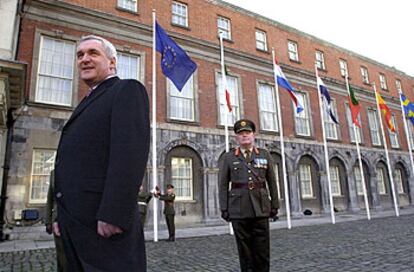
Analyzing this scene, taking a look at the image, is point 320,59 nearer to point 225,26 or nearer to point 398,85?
point 225,26

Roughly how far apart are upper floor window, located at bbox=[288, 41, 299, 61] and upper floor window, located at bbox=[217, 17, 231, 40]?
5.07 metres

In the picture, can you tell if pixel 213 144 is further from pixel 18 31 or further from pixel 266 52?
pixel 18 31

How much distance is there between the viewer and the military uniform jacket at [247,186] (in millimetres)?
3789

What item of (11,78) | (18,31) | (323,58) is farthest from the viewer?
(323,58)

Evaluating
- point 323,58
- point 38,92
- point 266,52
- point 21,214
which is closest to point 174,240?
point 21,214

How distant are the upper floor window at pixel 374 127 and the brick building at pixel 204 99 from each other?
124 mm

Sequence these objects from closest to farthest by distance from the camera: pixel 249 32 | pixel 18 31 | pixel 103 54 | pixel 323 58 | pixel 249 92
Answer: pixel 103 54 < pixel 18 31 < pixel 249 92 < pixel 249 32 < pixel 323 58

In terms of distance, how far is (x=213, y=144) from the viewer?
14.7 metres

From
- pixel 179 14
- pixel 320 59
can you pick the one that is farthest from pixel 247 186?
pixel 320 59

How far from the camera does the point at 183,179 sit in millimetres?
13789

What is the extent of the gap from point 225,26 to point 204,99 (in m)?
5.29

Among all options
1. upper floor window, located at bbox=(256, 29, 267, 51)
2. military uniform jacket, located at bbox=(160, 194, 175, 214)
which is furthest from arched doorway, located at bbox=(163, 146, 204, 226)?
upper floor window, located at bbox=(256, 29, 267, 51)

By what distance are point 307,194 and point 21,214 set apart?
14883 mm

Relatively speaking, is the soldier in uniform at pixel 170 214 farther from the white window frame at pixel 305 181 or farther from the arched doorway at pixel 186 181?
the white window frame at pixel 305 181
